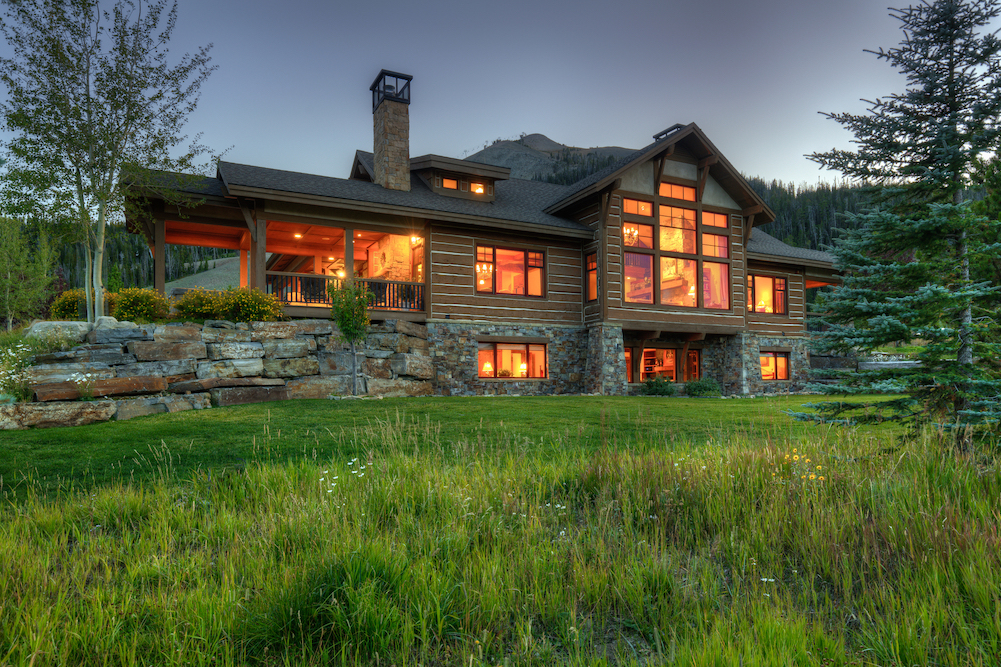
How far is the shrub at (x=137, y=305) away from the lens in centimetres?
1195

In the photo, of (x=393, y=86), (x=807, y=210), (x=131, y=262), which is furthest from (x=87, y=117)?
(x=807, y=210)

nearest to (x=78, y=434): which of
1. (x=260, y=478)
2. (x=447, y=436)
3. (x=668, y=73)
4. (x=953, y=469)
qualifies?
(x=260, y=478)

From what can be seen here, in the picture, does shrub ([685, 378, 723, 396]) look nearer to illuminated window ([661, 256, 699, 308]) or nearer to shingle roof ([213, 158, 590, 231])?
illuminated window ([661, 256, 699, 308])

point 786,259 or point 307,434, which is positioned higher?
point 786,259

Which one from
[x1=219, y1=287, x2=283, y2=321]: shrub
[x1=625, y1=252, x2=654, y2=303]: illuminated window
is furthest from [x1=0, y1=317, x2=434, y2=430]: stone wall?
[x1=625, y1=252, x2=654, y2=303]: illuminated window

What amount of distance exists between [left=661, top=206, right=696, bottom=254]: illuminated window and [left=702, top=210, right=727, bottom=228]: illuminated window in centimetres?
57

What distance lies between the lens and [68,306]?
13.3m

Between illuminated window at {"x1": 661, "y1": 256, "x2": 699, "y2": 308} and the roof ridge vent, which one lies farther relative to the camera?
illuminated window at {"x1": 661, "y1": 256, "x2": 699, "y2": 308}

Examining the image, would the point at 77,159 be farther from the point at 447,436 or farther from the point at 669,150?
the point at 669,150

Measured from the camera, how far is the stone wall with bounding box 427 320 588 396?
15.9 meters

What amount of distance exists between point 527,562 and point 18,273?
33.5 m

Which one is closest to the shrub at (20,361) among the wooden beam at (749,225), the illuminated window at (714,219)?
the illuminated window at (714,219)

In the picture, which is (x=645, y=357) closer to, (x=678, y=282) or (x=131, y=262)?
(x=678, y=282)

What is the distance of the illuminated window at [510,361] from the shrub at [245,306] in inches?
245
